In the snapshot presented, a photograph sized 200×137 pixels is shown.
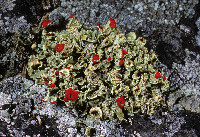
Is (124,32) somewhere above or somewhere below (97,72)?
above

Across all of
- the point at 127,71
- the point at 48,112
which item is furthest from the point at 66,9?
the point at 48,112

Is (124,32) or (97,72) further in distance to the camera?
(124,32)

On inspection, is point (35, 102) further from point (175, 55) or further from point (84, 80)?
point (175, 55)
